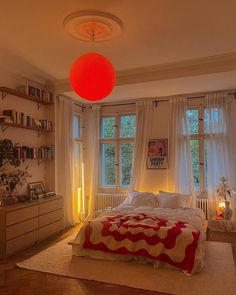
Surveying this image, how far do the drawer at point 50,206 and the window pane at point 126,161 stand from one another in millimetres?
1663

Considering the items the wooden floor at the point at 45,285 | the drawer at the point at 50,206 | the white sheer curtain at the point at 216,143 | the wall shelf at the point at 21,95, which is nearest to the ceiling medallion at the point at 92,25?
the wall shelf at the point at 21,95

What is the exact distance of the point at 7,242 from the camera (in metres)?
3.37

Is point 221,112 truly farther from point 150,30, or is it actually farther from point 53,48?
point 53,48

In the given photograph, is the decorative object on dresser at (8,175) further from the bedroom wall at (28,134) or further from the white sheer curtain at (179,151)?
the white sheer curtain at (179,151)

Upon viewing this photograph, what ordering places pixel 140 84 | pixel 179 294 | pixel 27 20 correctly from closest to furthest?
pixel 179 294 → pixel 27 20 → pixel 140 84

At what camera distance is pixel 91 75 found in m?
2.32

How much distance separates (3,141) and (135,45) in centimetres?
222

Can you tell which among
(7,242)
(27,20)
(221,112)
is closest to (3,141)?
(7,242)

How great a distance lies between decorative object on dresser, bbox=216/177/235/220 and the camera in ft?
15.0

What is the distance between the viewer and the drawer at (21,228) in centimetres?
340

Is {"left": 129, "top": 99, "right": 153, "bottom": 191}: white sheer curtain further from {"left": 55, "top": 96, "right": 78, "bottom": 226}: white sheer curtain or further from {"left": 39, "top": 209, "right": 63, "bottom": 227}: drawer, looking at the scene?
{"left": 39, "top": 209, "right": 63, "bottom": 227}: drawer

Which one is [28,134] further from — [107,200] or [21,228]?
[107,200]

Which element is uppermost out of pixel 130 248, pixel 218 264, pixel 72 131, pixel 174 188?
pixel 72 131

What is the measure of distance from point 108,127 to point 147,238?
10.6ft
